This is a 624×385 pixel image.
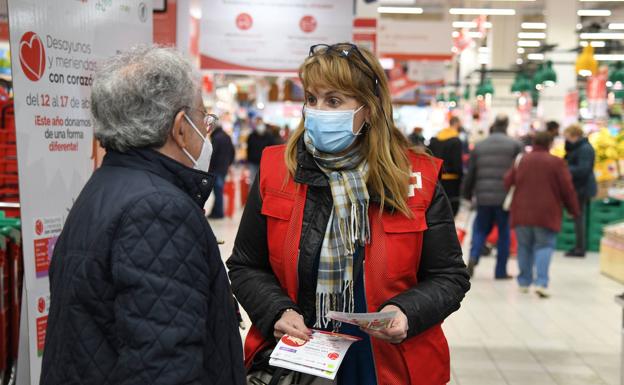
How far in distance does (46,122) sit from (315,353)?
1.49 m

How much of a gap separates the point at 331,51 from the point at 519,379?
3885 mm

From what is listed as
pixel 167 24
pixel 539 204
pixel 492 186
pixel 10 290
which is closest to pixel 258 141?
pixel 492 186

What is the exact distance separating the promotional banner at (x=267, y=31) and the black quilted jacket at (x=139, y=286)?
5.54m

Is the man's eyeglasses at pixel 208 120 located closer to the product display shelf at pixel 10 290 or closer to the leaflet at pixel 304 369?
the leaflet at pixel 304 369

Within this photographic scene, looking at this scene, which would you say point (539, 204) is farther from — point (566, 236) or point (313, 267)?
point (313, 267)

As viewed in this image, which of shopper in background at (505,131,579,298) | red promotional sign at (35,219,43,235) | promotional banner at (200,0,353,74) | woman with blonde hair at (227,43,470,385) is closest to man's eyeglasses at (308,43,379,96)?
woman with blonde hair at (227,43,470,385)

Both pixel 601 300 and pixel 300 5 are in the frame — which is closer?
pixel 300 5

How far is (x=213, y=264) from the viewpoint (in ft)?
6.17

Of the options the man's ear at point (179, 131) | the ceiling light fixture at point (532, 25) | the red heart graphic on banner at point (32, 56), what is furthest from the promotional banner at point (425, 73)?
the man's ear at point (179, 131)

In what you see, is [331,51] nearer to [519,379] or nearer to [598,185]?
[519,379]

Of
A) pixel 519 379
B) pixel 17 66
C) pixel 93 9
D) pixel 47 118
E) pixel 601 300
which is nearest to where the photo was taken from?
pixel 17 66

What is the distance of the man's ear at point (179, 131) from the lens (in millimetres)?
1900

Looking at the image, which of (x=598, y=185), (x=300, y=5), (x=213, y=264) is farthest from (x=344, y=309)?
(x=598, y=185)

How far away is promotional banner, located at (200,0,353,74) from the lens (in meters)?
7.26
